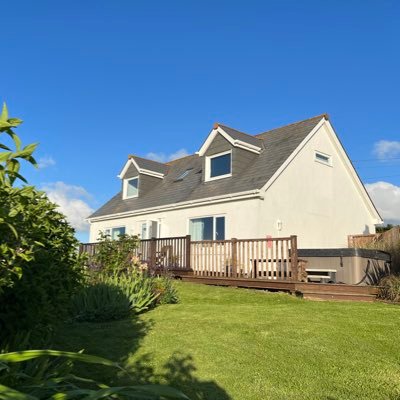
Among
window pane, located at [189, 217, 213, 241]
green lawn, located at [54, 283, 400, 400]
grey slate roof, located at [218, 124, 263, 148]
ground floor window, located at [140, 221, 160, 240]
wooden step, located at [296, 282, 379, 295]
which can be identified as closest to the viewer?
green lawn, located at [54, 283, 400, 400]

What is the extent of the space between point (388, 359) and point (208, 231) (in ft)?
48.0

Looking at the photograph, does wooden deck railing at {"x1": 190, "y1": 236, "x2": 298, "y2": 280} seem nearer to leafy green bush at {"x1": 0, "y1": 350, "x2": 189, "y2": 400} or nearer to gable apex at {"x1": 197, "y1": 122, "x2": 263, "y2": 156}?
gable apex at {"x1": 197, "y1": 122, "x2": 263, "y2": 156}

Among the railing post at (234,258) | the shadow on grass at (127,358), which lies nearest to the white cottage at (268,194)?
the railing post at (234,258)

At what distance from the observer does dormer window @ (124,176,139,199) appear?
27.3 meters

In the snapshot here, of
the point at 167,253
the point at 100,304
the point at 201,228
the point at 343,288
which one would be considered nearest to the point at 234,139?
the point at 201,228

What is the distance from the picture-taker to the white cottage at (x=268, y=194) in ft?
59.0

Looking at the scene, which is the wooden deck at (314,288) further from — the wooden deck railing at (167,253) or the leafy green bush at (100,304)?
the leafy green bush at (100,304)

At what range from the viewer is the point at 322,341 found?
600 cm

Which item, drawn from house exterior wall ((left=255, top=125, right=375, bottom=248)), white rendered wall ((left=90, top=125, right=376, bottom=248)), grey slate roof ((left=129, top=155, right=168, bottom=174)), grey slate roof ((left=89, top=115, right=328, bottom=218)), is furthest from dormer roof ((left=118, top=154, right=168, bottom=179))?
house exterior wall ((left=255, top=125, right=375, bottom=248))

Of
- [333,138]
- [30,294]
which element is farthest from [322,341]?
[333,138]

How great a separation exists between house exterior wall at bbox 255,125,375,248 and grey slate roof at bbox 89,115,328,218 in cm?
56

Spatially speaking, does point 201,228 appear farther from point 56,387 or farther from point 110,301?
point 56,387

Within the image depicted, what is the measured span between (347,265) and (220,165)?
9.56m

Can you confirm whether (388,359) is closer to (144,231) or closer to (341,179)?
(341,179)
